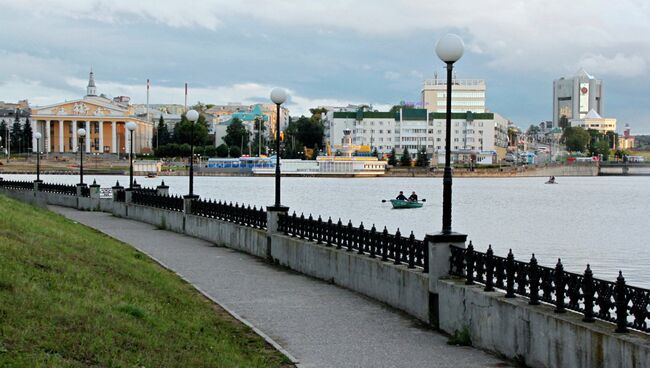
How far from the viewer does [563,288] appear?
12.4 m

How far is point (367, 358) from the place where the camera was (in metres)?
13.8

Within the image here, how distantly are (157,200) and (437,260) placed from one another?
27957 mm

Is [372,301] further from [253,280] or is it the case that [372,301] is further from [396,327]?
[253,280]

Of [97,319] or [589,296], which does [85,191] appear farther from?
[589,296]

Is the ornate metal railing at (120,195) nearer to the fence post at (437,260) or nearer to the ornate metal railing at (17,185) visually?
the ornate metal railing at (17,185)

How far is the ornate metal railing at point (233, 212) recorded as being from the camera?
2904cm

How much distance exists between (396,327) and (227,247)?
15547 mm

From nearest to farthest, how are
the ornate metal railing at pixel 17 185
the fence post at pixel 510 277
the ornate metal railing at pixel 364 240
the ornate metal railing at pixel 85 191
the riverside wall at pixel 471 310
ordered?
1. the riverside wall at pixel 471 310
2. the fence post at pixel 510 277
3. the ornate metal railing at pixel 364 240
4. the ornate metal railing at pixel 85 191
5. the ornate metal railing at pixel 17 185

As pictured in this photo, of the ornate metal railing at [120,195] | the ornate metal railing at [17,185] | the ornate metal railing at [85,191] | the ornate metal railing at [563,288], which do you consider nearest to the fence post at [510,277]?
the ornate metal railing at [563,288]

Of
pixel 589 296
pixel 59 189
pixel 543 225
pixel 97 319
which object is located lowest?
pixel 543 225

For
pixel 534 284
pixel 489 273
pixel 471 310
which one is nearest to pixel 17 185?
pixel 471 310

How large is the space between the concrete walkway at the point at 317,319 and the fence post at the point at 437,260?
376 millimetres

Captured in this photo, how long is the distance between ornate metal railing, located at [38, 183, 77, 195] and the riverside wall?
3206 centimetres

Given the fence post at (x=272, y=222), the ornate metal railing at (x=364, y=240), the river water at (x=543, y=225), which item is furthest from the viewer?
the river water at (x=543, y=225)
